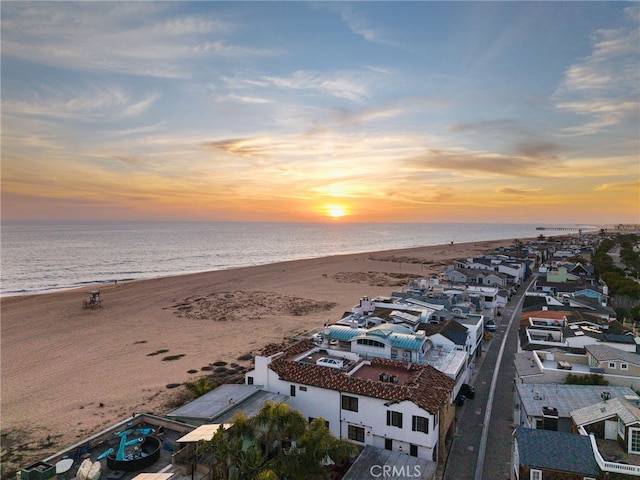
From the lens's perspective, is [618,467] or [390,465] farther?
[390,465]

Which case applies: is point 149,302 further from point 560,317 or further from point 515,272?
point 515,272

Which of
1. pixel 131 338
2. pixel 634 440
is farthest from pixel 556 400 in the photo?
pixel 131 338

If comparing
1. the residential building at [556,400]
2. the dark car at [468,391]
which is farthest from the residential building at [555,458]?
the dark car at [468,391]

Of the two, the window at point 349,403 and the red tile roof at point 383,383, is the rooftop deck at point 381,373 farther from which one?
the window at point 349,403

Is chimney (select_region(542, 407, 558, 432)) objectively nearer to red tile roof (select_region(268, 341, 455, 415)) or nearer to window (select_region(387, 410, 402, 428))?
red tile roof (select_region(268, 341, 455, 415))

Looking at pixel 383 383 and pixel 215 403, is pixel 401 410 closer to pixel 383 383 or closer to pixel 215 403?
pixel 383 383

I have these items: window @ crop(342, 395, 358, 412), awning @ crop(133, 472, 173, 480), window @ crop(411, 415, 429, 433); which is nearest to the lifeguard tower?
awning @ crop(133, 472, 173, 480)
